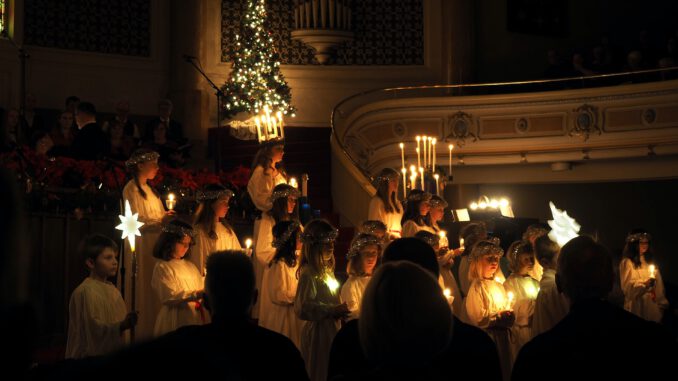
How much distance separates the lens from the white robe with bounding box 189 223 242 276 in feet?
29.7

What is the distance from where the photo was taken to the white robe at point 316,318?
719 cm

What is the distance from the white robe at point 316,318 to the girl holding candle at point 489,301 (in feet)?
4.85

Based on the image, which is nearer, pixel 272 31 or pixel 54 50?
pixel 54 50

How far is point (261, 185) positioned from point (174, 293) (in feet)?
11.1

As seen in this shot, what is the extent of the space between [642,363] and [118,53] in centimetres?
1556

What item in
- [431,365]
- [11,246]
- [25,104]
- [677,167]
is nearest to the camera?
[11,246]

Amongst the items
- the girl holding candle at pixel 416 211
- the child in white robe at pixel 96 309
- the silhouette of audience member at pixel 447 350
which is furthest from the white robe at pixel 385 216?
the silhouette of audience member at pixel 447 350

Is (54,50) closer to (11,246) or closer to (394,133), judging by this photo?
(394,133)

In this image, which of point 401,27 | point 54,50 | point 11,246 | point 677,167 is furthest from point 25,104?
point 11,246

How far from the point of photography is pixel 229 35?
734 inches

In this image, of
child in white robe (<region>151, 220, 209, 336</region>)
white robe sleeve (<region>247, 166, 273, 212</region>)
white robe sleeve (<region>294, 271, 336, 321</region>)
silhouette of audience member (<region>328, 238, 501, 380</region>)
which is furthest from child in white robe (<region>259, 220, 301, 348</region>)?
silhouette of audience member (<region>328, 238, 501, 380</region>)

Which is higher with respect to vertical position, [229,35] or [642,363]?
[229,35]

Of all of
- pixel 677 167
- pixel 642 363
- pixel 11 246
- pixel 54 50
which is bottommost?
pixel 642 363

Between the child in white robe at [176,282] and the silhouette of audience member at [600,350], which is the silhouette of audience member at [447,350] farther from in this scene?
the child in white robe at [176,282]
